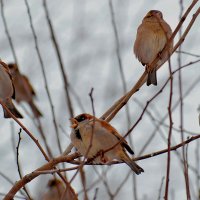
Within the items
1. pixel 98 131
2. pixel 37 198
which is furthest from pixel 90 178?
pixel 37 198

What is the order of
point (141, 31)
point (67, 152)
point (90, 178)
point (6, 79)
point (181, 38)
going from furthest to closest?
point (6, 79) → point (141, 31) → point (90, 178) → point (67, 152) → point (181, 38)

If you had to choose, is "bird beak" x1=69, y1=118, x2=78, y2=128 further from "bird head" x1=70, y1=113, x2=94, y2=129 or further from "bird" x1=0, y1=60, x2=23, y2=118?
"bird" x1=0, y1=60, x2=23, y2=118

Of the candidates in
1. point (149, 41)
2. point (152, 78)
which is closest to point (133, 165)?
point (152, 78)

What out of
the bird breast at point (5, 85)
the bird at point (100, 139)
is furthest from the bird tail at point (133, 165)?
the bird breast at point (5, 85)

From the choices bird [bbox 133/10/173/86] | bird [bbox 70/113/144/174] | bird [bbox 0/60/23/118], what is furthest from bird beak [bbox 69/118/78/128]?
bird [bbox 0/60/23/118]

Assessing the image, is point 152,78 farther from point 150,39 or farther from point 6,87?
point 6,87

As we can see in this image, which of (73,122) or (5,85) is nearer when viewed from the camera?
(73,122)

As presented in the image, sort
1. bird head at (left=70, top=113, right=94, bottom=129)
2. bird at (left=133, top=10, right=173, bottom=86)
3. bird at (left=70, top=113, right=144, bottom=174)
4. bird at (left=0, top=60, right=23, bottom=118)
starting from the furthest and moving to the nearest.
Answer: bird at (left=0, top=60, right=23, bottom=118) → bird at (left=133, top=10, right=173, bottom=86) → bird head at (left=70, top=113, right=94, bottom=129) → bird at (left=70, top=113, right=144, bottom=174)

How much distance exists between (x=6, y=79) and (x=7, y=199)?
3.07m

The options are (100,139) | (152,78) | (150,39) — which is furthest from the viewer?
(150,39)

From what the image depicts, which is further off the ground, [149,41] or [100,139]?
[149,41]

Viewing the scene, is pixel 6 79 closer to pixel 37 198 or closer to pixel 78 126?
pixel 78 126

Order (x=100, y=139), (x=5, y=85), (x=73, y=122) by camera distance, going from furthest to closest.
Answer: (x=5, y=85) < (x=73, y=122) < (x=100, y=139)

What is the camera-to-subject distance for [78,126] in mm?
3305
